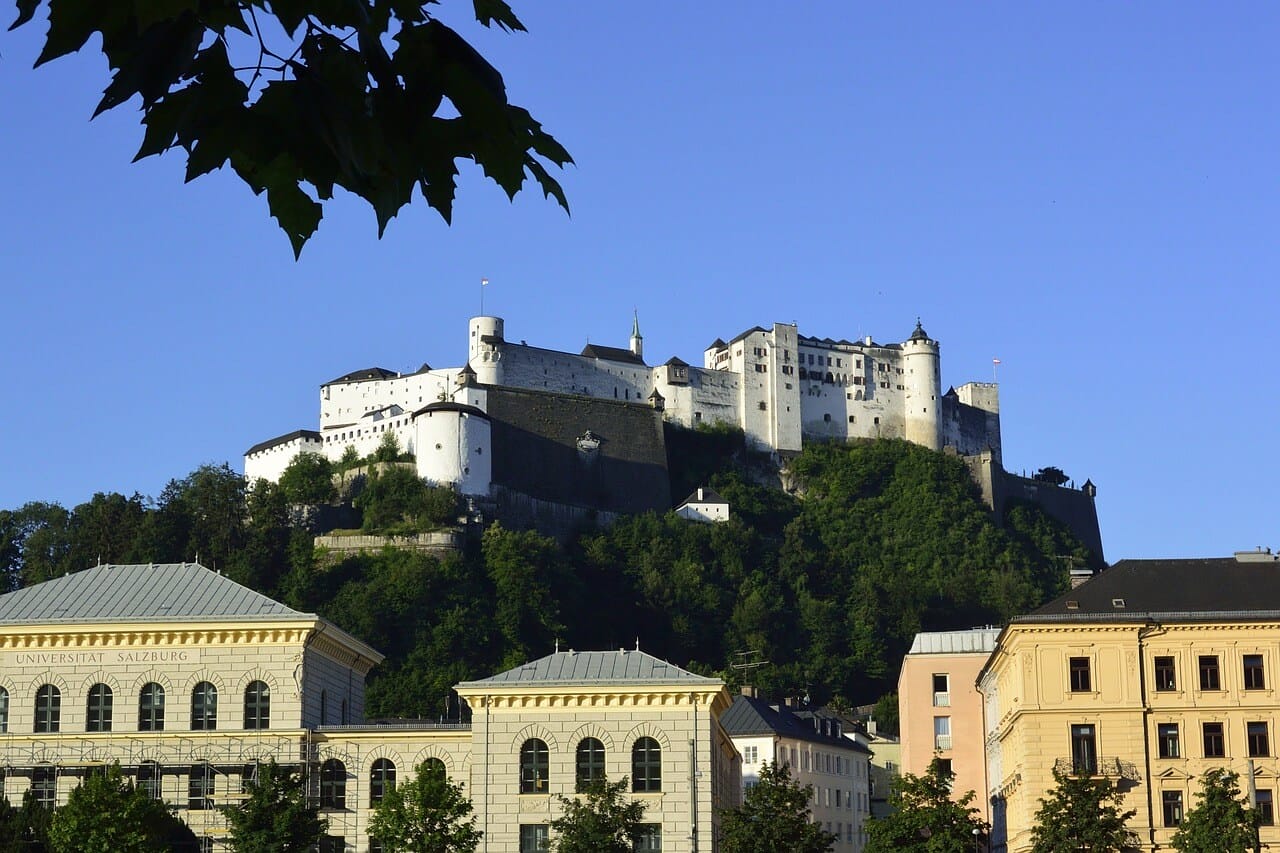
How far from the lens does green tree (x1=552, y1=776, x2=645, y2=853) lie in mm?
46969

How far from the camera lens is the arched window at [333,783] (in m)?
51.8

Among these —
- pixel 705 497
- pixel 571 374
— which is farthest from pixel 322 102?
pixel 571 374

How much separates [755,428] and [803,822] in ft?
338

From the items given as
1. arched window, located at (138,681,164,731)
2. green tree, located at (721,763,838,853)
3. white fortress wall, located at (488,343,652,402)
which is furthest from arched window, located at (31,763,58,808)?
white fortress wall, located at (488,343,652,402)

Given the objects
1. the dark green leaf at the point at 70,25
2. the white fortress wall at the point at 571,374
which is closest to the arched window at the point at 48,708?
the dark green leaf at the point at 70,25

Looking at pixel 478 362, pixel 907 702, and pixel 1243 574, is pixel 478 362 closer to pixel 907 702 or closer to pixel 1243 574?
pixel 907 702

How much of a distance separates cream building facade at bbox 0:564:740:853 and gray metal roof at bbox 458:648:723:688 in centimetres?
10

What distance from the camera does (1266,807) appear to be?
5444 centimetres

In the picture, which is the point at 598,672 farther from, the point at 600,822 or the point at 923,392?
the point at 923,392

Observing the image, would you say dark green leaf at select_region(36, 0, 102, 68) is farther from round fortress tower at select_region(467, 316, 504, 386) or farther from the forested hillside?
round fortress tower at select_region(467, 316, 504, 386)

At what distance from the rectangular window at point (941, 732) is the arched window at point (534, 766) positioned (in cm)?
2972

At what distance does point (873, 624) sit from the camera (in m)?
138

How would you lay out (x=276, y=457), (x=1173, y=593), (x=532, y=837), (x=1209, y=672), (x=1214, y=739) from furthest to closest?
(x=276, y=457), (x=1173, y=593), (x=1209, y=672), (x=1214, y=739), (x=532, y=837)

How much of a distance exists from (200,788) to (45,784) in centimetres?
399
